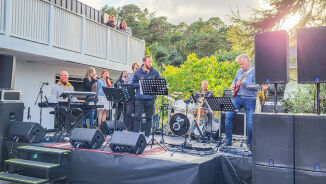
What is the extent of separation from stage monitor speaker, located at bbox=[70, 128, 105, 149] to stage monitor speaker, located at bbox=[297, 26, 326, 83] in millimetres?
3643

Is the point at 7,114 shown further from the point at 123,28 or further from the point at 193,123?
the point at 123,28

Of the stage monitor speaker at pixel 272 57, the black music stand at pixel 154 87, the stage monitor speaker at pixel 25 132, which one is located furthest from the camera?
the stage monitor speaker at pixel 25 132

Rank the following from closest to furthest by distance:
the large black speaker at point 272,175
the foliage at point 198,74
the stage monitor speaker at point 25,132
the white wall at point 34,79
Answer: the large black speaker at point 272,175, the stage monitor speaker at point 25,132, the white wall at point 34,79, the foliage at point 198,74

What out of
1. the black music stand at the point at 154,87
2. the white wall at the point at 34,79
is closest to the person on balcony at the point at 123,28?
the white wall at the point at 34,79

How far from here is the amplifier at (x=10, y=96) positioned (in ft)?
19.7

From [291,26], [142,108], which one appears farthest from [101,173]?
[291,26]

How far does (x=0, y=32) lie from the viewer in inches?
279

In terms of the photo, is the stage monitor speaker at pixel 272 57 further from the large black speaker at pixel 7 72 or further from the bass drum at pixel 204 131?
the large black speaker at pixel 7 72

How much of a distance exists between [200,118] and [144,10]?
33619 millimetres

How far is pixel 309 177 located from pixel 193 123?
4975 mm

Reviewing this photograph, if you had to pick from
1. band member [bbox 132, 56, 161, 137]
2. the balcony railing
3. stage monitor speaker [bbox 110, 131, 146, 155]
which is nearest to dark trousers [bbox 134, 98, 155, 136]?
band member [bbox 132, 56, 161, 137]

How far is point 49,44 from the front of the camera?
8617 millimetres

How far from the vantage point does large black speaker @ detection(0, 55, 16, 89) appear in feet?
20.6

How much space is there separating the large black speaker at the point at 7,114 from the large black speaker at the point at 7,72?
432mm
